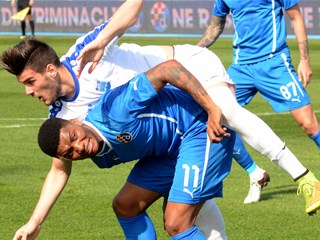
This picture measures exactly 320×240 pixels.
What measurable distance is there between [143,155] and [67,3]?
123 ft

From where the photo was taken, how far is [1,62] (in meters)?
7.00

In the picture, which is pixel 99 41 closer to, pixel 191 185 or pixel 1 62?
pixel 1 62

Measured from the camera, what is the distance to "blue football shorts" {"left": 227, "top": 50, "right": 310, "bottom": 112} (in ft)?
34.4

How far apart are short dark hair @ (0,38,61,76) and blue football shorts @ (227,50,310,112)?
13.1 ft

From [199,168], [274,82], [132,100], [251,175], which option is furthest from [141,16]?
[132,100]

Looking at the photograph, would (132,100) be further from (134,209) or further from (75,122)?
(134,209)

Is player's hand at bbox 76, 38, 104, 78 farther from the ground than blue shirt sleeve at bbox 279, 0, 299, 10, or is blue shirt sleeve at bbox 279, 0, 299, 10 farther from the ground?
player's hand at bbox 76, 38, 104, 78

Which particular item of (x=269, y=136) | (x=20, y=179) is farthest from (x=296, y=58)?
(x=269, y=136)

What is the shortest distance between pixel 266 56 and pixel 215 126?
4156 millimetres

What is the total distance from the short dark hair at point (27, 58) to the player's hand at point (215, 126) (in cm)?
113

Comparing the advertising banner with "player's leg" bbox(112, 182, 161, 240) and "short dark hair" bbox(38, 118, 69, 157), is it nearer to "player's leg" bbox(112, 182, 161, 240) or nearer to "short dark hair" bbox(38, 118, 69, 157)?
"player's leg" bbox(112, 182, 161, 240)

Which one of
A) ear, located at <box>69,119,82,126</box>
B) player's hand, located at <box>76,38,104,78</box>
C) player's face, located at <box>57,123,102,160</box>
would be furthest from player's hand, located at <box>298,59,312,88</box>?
player's face, located at <box>57,123,102,160</box>

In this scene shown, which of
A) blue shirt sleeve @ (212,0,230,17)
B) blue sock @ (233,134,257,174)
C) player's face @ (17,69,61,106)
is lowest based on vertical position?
blue sock @ (233,134,257,174)

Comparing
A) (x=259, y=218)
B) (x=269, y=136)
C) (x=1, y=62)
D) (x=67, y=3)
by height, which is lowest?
(x=67, y=3)
